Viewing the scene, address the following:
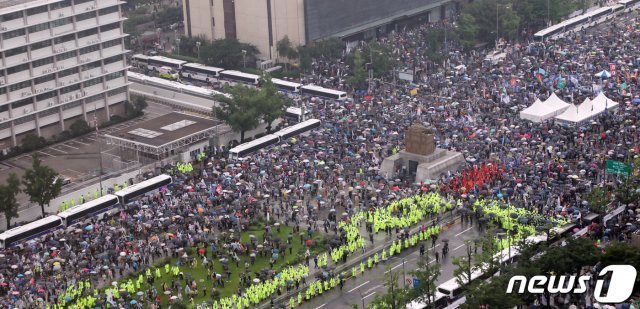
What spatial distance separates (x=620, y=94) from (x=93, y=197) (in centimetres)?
4949

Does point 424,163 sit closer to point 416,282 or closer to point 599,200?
point 599,200

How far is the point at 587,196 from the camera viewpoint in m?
79.1

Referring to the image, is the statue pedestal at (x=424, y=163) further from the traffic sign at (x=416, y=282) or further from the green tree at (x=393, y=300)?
the green tree at (x=393, y=300)

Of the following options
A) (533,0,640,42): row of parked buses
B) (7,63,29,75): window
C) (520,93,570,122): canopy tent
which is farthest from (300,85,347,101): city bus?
(533,0,640,42): row of parked buses

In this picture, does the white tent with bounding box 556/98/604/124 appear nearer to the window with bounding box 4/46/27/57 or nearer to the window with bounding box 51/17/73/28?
the window with bounding box 51/17/73/28

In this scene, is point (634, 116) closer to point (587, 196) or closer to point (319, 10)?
point (587, 196)

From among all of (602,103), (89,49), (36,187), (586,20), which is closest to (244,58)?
(89,49)

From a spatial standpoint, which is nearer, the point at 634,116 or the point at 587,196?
the point at 587,196

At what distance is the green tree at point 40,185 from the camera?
84812 millimetres

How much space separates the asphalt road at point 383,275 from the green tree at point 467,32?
1954 inches

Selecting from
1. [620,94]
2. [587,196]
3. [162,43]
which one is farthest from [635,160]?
[162,43]

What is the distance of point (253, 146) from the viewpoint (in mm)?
97625

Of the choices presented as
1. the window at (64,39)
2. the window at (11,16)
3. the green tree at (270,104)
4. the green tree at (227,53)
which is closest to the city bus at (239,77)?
the green tree at (227,53)

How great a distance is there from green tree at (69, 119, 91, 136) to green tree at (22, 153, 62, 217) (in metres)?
19.7
